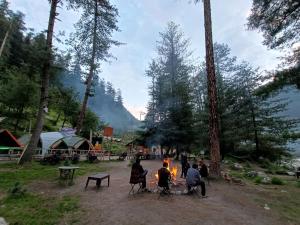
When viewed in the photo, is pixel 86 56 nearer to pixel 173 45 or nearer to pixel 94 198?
pixel 173 45

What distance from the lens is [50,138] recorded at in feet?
75.1

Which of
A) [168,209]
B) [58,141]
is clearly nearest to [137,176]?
[168,209]

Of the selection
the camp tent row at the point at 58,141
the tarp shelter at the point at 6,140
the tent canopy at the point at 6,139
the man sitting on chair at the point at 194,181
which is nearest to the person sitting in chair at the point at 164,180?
the man sitting on chair at the point at 194,181

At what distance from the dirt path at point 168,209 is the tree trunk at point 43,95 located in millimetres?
6633

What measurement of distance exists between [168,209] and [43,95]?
12.0 meters

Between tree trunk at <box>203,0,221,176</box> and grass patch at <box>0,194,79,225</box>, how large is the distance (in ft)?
23.3

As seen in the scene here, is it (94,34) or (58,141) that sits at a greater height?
(94,34)

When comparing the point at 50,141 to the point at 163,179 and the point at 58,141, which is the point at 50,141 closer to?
the point at 58,141

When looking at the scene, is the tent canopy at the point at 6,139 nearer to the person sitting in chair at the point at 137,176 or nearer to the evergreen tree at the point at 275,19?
the person sitting in chair at the point at 137,176

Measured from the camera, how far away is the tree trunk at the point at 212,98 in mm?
11359

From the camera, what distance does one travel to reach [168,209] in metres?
6.10

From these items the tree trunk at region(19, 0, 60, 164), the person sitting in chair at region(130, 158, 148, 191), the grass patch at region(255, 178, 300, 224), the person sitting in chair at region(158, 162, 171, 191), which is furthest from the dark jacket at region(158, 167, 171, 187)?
the tree trunk at region(19, 0, 60, 164)

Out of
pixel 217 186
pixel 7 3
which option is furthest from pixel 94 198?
pixel 7 3

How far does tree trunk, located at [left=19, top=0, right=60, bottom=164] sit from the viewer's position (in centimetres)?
1371
